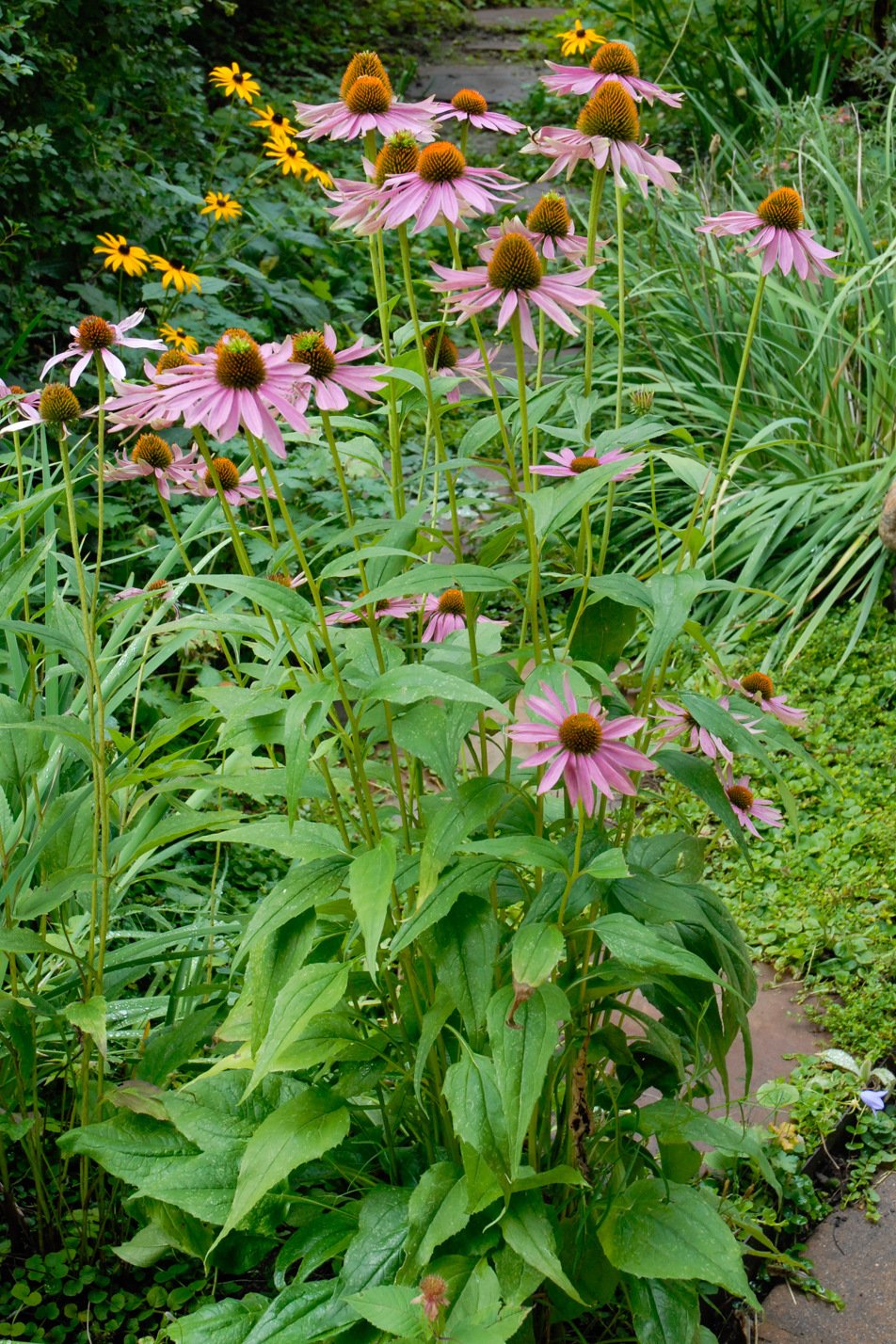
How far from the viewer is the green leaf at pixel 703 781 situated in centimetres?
150

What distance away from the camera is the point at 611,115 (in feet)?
4.90

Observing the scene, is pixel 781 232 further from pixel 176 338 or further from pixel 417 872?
pixel 176 338

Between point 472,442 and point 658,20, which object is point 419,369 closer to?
point 472,442

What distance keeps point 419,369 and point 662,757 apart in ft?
1.74

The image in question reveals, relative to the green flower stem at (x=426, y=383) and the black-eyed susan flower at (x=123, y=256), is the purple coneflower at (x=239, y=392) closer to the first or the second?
the green flower stem at (x=426, y=383)

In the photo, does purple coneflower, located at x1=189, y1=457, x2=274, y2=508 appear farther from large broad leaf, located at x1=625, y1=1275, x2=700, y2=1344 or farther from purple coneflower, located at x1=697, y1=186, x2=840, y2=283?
large broad leaf, located at x1=625, y1=1275, x2=700, y2=1344

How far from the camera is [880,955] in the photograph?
8.07 feet

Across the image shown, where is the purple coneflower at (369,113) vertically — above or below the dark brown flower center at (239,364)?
above

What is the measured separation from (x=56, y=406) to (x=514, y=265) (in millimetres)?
654

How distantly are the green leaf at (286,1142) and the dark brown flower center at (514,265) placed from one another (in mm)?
913

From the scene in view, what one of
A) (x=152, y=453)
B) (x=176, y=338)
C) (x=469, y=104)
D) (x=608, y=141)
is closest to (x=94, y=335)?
(x=152, y=453)

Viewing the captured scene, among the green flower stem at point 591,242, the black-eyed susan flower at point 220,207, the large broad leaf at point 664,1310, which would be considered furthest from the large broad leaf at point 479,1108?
the black-eyed susan flower at point 220,207

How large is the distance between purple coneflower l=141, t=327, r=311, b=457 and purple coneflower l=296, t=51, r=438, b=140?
12.8 inches

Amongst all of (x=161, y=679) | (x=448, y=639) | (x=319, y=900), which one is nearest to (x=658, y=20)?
(x=161, y=679)
